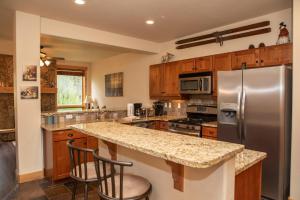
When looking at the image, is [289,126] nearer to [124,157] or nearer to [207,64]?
[207,64]

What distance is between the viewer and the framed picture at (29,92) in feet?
10.7

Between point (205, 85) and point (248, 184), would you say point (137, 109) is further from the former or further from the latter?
point (248, 184)

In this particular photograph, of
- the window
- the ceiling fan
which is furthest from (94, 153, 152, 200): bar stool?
the window

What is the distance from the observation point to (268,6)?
3.02 m

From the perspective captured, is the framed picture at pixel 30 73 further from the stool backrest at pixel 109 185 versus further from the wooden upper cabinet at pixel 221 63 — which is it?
the wooden upper cabinet at pixel 221 63

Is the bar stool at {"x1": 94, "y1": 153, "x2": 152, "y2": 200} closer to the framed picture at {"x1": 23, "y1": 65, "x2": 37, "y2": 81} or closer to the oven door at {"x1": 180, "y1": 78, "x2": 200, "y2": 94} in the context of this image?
the framed picture at {"x1": 23, "y1": 65, "x2": 37, "y2": 81}

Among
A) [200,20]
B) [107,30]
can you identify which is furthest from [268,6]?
[107,30]

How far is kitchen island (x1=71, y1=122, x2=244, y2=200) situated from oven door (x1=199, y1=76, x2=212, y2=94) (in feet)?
7.67

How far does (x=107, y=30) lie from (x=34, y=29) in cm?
129

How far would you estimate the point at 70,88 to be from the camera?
7758 millimetres

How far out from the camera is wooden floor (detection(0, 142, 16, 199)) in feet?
9.52

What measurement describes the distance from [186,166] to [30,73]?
9.98 ft

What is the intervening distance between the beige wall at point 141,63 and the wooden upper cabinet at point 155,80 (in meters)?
0.34

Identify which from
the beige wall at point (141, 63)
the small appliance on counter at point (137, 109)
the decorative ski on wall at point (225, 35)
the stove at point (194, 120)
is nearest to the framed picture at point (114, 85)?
the beige wall at point (141, 63)
